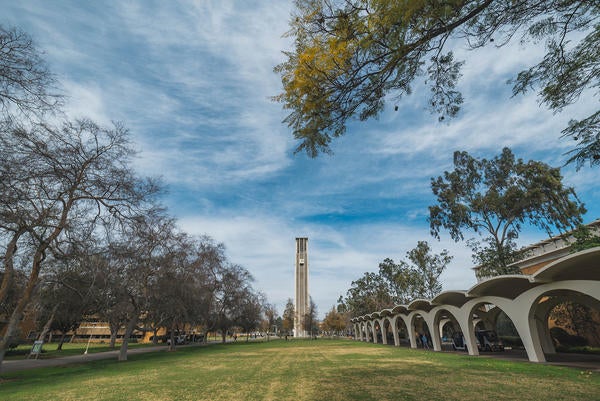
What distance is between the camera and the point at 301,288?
323 feet

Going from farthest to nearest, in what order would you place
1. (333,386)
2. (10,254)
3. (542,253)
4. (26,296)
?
(542,253) < (26,296) < (10,254) < (333,386)

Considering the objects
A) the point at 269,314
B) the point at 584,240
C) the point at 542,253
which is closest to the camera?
the point at 584,240

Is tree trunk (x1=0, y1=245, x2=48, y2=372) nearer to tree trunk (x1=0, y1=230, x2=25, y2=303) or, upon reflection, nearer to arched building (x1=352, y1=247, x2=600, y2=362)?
tree trunk (x1=0, y1=230, x2=25, y2=303)

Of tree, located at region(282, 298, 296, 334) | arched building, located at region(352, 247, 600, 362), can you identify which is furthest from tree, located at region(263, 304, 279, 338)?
arched building, located at region(352, 247, 600, 362)

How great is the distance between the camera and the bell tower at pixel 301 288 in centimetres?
9106

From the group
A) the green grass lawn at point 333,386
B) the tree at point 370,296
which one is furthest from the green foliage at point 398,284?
the green grass lawn at point 333,386

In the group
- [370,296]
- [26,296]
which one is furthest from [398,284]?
[26,296]

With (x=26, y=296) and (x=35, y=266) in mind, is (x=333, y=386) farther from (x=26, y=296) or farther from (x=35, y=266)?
(x=35, y=266)

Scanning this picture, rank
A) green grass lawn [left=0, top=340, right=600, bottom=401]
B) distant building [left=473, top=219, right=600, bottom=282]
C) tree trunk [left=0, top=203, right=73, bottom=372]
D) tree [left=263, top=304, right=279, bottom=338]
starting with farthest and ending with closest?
tree [left=263, top=304, right=279, bottom=338], distant building [left=473, top=219, right=600, bottom=282], tree trunk [left=0, top=203, right=73, bottom=372], green grass lawn [left=0, top=340, right=600, bottom=401]

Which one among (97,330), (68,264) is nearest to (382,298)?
(68,264)

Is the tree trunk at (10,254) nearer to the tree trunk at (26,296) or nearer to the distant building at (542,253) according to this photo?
the tree trunk at (26,296)

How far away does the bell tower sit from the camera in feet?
299

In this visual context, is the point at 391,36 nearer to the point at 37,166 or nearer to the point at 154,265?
the point at 37,166

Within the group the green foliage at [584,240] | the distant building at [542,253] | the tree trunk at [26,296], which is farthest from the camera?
the distant building at [542,253]
